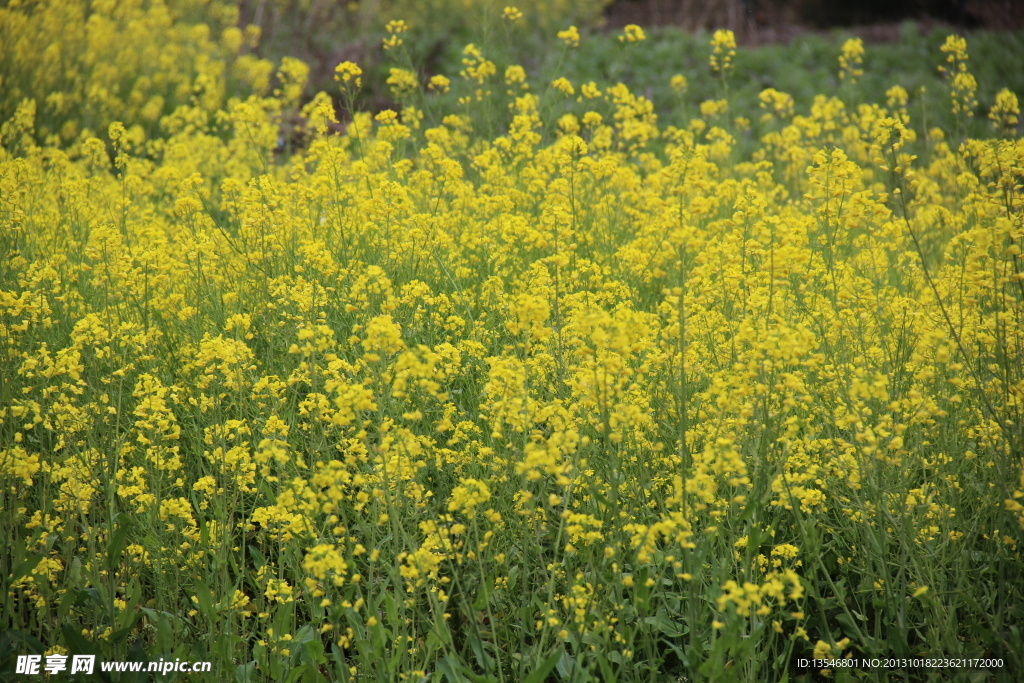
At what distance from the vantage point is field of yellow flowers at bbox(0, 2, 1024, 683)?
2154mm

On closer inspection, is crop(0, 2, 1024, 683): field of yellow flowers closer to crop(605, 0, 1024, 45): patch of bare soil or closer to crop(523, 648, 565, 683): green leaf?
crop(523, 648, 565, 683): green leaf

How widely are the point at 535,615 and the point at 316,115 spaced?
310 centimetres

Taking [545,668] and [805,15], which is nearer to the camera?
[545,668]

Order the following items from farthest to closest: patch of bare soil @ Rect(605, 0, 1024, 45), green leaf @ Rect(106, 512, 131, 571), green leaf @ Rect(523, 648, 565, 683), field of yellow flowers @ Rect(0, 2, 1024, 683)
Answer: patch of bare soil @ Rect(605, 0, 1024, 45)
green leaf @ Rect(106, 512, 131, 571)
field of yellow flowers @ Rect(0, 2, 1024, 683)
green leaf @ Rect(523, 648, 565, 683)

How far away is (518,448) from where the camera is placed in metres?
2.64

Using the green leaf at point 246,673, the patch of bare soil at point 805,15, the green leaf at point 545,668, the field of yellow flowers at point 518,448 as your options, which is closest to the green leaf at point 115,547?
the field of yellow flowers at point 518,448

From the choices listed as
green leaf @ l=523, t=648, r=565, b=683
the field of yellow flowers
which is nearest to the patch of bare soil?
the field of yellow flowers

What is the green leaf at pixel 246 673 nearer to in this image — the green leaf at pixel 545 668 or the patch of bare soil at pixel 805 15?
the green leaf at pixel 545 668

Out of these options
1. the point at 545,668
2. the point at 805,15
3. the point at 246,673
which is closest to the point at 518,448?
the point at 545,668

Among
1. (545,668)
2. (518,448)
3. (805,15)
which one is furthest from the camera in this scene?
(805,15)

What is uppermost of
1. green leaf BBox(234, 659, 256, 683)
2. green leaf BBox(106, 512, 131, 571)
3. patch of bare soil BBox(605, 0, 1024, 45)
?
patch of bare soil BBox(605, 0, 1024, 45)

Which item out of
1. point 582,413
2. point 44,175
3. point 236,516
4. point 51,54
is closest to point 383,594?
point 582,413

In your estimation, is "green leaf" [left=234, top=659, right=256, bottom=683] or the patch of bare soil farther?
the patch of bare soil

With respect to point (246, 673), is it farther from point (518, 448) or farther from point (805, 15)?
point (805, 15)
